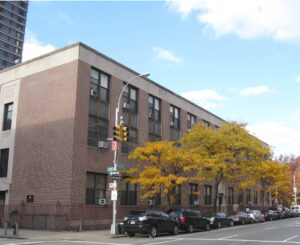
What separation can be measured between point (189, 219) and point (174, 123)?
55.6 ft

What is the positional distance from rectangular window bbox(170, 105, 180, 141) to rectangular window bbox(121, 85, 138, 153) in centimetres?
708

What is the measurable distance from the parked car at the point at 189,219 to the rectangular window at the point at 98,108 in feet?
27.1

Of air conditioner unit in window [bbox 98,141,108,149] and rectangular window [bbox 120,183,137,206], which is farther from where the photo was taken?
rectangular window [bbox 120,183,137,206]

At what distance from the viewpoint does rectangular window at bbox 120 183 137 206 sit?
34.0 meters

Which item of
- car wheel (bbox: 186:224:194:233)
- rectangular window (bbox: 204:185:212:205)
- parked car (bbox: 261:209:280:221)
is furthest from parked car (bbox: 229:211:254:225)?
car wheel (bbox: 186:224:194:233)

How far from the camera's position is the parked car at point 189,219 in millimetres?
27500

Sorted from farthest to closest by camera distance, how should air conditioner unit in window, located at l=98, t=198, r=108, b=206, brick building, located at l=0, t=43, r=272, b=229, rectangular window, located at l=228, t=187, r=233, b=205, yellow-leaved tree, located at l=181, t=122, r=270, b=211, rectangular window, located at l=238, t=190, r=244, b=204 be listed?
rectangular window, located at l=238, t=190, r=244, b=204 < rectangular window, located at l=228, t=187, r=233, b=205 < yellow-leaved tree, located at l=181, t=122, r=270, b=211 < air conditioner unit in window, located at l=98, t=198, r=108, b=206 < brick building, located at l=0, t=43, r=272, b=229

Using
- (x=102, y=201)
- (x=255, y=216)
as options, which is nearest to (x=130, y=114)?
(x=102, y=201)

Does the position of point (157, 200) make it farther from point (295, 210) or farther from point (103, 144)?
point (295, 210)

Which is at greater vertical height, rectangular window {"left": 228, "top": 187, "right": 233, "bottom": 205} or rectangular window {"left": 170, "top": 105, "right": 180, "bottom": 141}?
rectangular window {"left": 170, "top": 105, "right": 180, "bottom": 141}

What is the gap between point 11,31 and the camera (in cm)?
12169

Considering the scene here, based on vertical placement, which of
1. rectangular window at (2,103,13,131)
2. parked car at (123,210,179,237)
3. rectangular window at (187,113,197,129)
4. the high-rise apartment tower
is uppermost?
the high-rise apartment tower

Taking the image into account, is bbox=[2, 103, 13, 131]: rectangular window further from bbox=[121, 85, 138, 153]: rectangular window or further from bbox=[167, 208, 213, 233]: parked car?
bbox=[167, 208, 213, 233]: parked car

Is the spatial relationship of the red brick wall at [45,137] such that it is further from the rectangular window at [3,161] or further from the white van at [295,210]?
the white van at [295,210]
